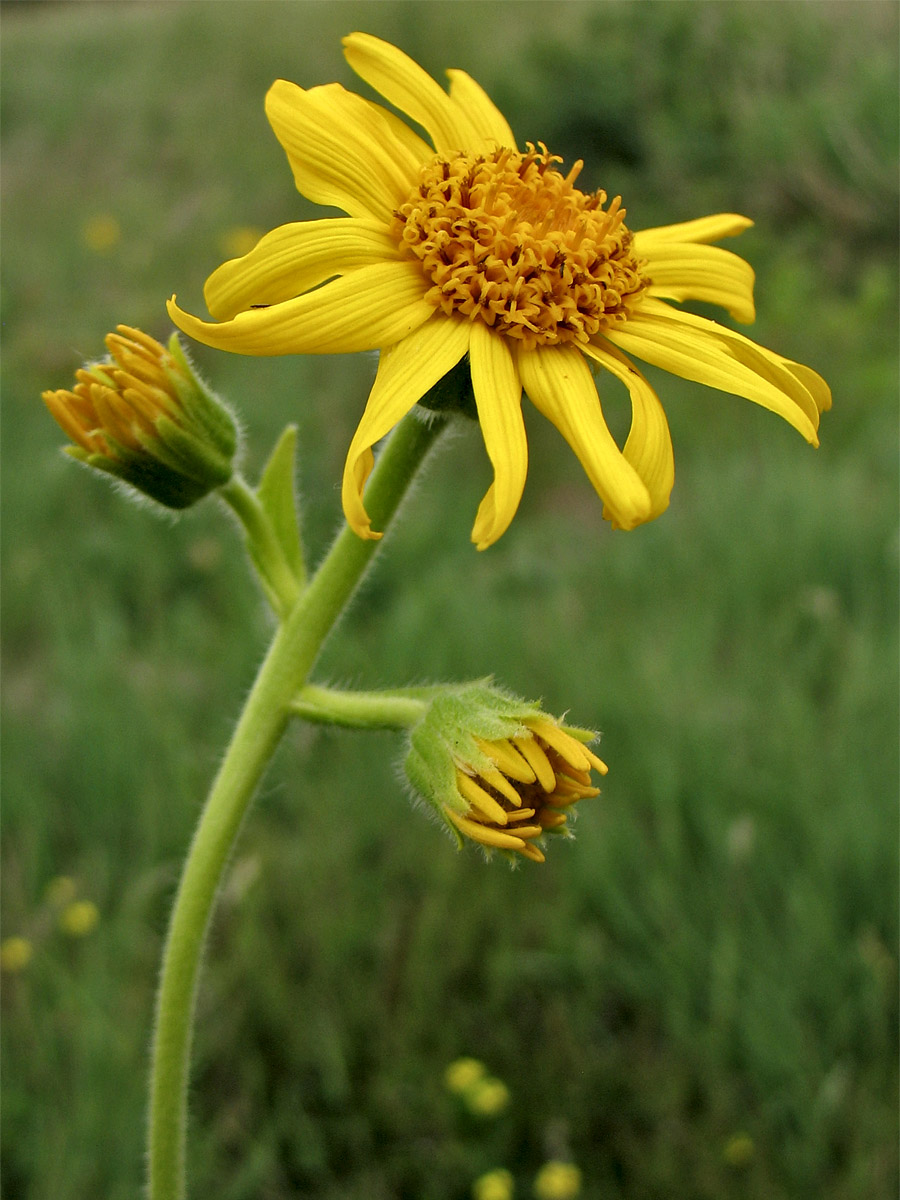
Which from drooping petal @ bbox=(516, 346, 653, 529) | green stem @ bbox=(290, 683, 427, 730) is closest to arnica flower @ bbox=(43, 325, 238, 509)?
green stem @ bbox=(290, 683, 427, 730)

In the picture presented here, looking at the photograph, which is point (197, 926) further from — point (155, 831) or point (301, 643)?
point (155, 831)

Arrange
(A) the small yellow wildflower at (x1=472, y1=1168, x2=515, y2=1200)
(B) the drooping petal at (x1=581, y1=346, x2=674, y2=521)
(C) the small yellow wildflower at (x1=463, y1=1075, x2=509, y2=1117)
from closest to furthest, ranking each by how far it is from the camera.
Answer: (B) the drooping petal at (x1=581, y1=346, x2=674, y2=521) < (A) the small yellow wildflower at (x1=472, y1=1168, x2=515, y2=1200) < (C) the small yellow wildflower at (x1=463, y1=1075, x2=509, y2=1117)

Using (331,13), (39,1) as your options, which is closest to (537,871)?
(331,13)

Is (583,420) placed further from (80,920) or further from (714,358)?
(80,920)

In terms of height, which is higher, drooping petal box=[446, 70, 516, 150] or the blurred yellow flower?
the blurred yellow flower

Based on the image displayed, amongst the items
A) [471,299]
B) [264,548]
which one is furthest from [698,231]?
[264,548]

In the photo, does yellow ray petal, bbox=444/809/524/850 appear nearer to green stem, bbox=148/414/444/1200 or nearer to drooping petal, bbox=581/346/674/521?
green stem, bbox=148/414/444/1200
